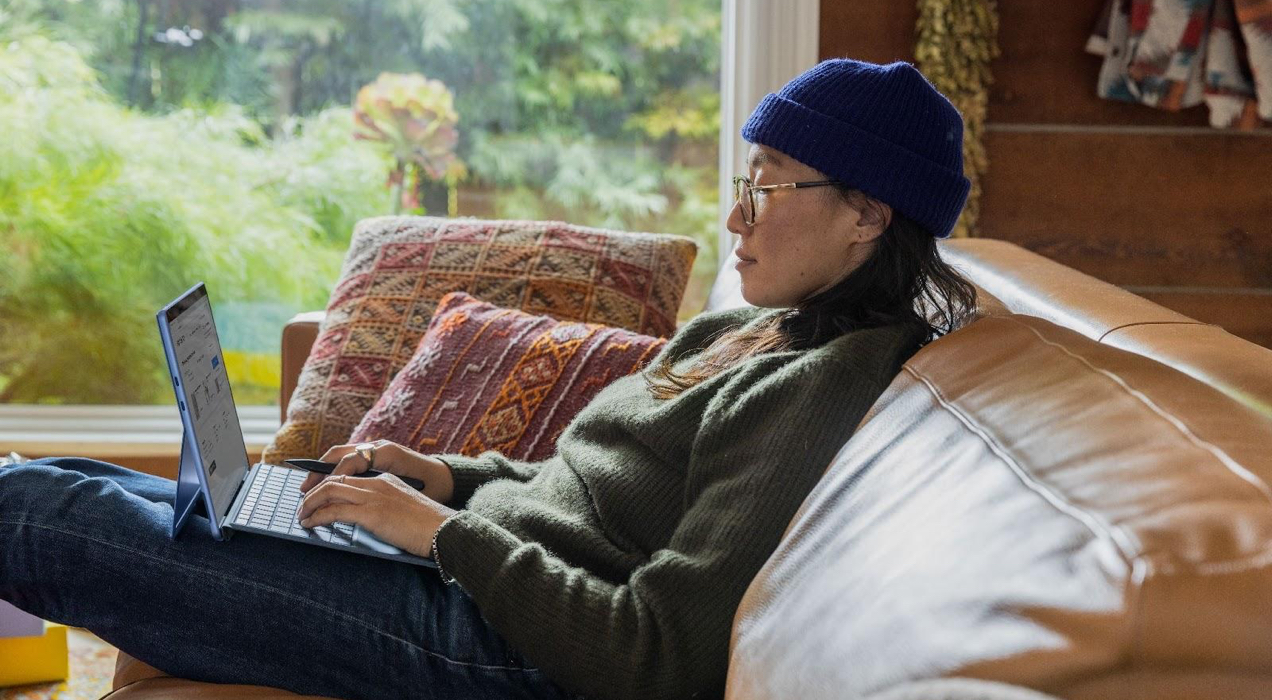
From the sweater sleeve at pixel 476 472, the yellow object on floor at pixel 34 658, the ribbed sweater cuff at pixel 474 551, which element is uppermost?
the ribbed sweater cuff at pixel 474 551

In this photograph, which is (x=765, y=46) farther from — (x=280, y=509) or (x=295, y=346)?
(x=280, y=509)

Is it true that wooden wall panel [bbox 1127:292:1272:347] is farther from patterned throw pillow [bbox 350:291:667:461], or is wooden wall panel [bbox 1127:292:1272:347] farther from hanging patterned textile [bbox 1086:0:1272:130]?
patterned throw pillow [bbox 350:291:667:461]

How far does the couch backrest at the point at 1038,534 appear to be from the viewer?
58 cm

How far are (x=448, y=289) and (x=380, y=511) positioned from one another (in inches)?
38.2

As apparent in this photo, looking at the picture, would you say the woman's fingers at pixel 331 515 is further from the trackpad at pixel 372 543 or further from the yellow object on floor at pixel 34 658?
the yellow object on floor at pixel 34 658

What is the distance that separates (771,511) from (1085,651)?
0.54 m

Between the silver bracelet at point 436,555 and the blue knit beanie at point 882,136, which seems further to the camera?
the blue knit beanie at point 882,136

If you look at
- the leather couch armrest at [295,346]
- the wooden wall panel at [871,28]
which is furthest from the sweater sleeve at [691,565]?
the wooden wall panel at [871,28]

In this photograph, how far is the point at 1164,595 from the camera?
59cm

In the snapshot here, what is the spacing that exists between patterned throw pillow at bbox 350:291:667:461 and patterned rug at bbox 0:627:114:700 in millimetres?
778

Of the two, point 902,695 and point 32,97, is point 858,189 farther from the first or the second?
point 32,97

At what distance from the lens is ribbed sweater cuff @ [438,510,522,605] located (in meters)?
1.20

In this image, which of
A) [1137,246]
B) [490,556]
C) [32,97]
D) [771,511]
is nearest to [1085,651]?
[771,511]

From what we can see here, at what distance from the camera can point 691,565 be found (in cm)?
110
